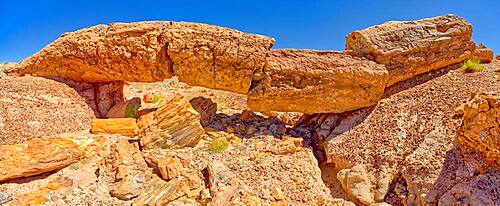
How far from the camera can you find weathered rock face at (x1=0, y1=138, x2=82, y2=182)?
18.1 ft

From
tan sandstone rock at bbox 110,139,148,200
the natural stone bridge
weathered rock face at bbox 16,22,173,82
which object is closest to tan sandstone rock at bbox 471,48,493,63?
the natural stone bridge

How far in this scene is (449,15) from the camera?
25.9ft

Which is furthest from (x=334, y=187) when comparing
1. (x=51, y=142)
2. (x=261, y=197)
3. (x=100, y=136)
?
(x=51, y=142)

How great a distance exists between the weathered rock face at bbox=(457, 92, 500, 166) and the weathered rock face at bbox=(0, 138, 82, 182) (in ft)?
22.3

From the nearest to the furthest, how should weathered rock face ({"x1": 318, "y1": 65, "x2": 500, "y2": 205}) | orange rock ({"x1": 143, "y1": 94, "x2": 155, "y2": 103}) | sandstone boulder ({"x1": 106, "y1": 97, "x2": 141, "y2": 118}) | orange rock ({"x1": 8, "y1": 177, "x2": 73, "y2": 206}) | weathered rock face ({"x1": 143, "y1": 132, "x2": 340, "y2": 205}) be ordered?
orange rock ({"x1": 8, "y1": 177, "x2": 73, "y2": 206}) → weathered rock face ({"x1": 318, "y1": 65, "x2": 500, "y2": 205}) → weathered rock face ({"x1": 143, "y1": 132, "x2": 340, "y2": 205}) → sandstone boulder ({"x1": 106, "y1": 97, "x2": 141, "y2": 118}) → orange rock ({"x1": 143, "y1": 94, "x2": 155, "y2": 103})

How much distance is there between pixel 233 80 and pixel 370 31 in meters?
3.47

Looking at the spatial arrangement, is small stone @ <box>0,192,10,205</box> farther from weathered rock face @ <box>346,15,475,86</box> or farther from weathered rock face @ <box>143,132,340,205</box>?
weathered rock face @ <box>346,15,475,86</box>

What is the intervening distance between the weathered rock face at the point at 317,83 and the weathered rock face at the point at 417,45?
1.11 ft

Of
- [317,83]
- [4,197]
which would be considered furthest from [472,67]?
[4,197]

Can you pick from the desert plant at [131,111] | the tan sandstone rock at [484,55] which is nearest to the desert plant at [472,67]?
the tan sandstone rock at [484,55]

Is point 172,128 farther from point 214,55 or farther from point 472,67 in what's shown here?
point 472,67

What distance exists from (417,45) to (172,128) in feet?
19.1

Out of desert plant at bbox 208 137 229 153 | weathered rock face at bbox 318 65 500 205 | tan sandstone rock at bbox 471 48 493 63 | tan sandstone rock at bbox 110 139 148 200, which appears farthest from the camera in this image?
tan sandstone rock at bbox 471 48 493 63

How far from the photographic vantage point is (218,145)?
6852 millimetres
